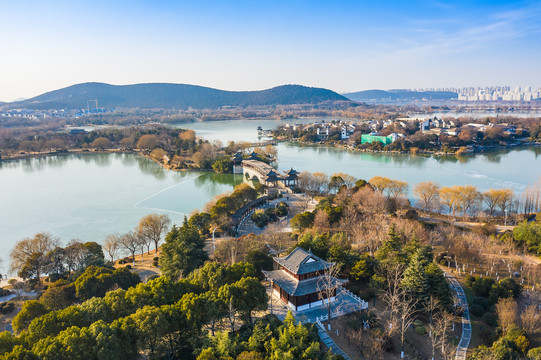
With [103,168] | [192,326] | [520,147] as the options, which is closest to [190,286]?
[192,326]

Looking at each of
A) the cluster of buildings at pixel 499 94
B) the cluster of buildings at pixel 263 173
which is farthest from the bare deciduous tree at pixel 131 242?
the cluster of buildings at pixel 499 94

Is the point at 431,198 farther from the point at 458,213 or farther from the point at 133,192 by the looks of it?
the point at 133,192

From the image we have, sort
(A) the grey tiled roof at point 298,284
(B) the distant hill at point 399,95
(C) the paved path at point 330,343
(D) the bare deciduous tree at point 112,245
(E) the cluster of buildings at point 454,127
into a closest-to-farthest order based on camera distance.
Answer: (C) the paved path at point 330,343 < (A) the grey tiled roof at point 298,284 < (D) the bare deciduous tree at point 112,245 < (E) the cluster of buildings at point 454,127 < (B) the distant hill at point 399,95

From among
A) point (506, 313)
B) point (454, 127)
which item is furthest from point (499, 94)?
point (506, 313)

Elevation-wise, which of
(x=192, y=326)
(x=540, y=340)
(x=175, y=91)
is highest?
(x=175, y=91)

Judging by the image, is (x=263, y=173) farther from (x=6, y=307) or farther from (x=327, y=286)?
(x=6, y=307)

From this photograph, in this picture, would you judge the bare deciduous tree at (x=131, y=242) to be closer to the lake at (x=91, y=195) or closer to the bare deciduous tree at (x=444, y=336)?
the lake at (x=91, y=195)

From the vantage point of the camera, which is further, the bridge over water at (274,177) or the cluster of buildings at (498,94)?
the cluster of buildings at (498,94)

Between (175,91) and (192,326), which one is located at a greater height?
(175,91)
